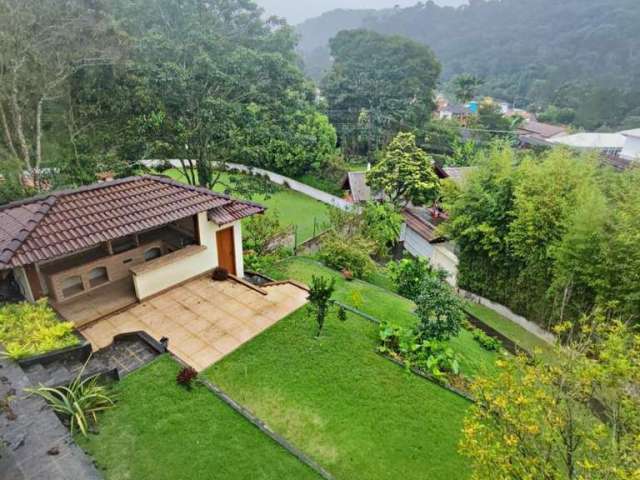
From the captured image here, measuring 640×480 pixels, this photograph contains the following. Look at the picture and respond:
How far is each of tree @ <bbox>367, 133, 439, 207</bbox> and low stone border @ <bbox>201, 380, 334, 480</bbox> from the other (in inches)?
613

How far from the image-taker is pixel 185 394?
266 inches

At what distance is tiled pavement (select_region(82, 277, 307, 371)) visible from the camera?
8016 mm

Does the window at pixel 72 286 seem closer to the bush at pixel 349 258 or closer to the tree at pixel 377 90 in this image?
the bush at pixel 349 258

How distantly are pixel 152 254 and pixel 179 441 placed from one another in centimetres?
562

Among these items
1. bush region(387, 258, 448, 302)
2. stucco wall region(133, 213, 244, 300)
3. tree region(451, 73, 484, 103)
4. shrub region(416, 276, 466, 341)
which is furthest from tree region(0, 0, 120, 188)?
tree region(451, 73, 484, 103)

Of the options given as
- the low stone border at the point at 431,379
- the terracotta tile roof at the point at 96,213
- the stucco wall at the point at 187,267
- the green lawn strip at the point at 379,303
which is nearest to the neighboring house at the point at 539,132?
the green lawn strip at the point at 379,303

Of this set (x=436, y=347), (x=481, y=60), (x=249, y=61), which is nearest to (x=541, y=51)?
(x=481, y=60)

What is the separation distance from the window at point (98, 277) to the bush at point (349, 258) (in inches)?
291

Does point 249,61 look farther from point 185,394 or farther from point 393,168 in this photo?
point 185,394

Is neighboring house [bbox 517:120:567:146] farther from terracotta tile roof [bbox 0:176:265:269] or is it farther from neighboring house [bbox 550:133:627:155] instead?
terracotta tile roof [bbox 0:176:265:269]

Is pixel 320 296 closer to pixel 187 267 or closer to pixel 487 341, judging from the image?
pixel 187 267

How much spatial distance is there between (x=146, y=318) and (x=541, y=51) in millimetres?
90479

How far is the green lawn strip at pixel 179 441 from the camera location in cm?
549

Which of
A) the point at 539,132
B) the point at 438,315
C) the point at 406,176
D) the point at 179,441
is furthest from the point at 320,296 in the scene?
the point at 539,132
